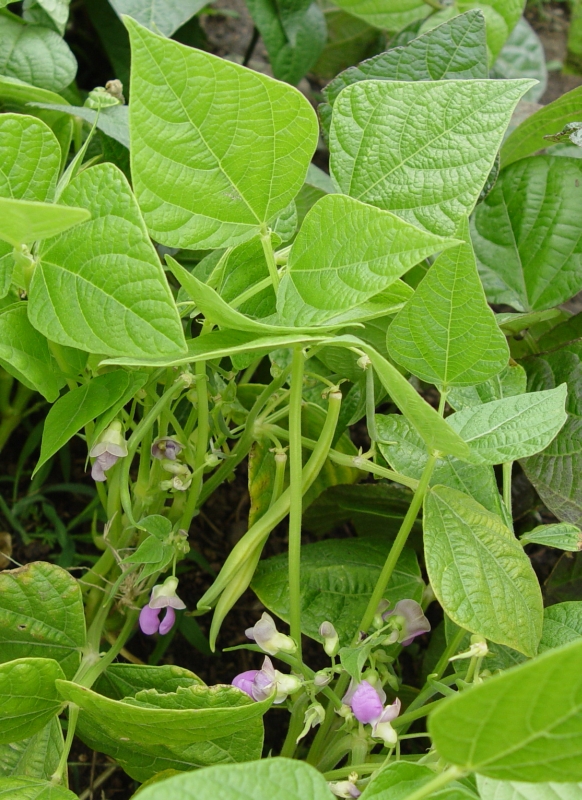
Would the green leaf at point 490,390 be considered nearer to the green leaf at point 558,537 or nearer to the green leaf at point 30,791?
the green leaf at point 558,537

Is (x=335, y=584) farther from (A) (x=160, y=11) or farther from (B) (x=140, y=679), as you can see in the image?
(A) (x=160, y=11)

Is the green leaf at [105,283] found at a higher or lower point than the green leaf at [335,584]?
higher

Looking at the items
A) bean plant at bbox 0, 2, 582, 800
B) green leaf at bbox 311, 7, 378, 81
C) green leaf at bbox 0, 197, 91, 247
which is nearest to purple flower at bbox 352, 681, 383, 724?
bean plant at bbox 0, 2, 582, 800

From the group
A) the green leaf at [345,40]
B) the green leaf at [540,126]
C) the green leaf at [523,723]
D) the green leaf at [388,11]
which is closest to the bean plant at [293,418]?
the green leaf at [523,723]

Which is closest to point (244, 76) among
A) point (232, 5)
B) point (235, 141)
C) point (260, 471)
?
point (235, 141)

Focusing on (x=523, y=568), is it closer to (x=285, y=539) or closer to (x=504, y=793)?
(x=504, y=793)

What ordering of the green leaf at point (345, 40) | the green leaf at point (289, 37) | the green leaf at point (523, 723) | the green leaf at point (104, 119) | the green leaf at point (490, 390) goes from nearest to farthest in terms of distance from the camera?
1. the green leaf at point (523, 723)
2. the green leaf at point (490, 390)
3. the green leaf at point (104, 119)
4. the green leaf at point (289, 37)
5. the green leaf at point (345, 40)

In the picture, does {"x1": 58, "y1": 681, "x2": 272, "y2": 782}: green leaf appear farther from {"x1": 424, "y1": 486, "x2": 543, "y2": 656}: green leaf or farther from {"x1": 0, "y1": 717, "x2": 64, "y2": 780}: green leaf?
A: {"x1": 424, "y1": 486, "x2": 543, "y2": 656}: green leaf
